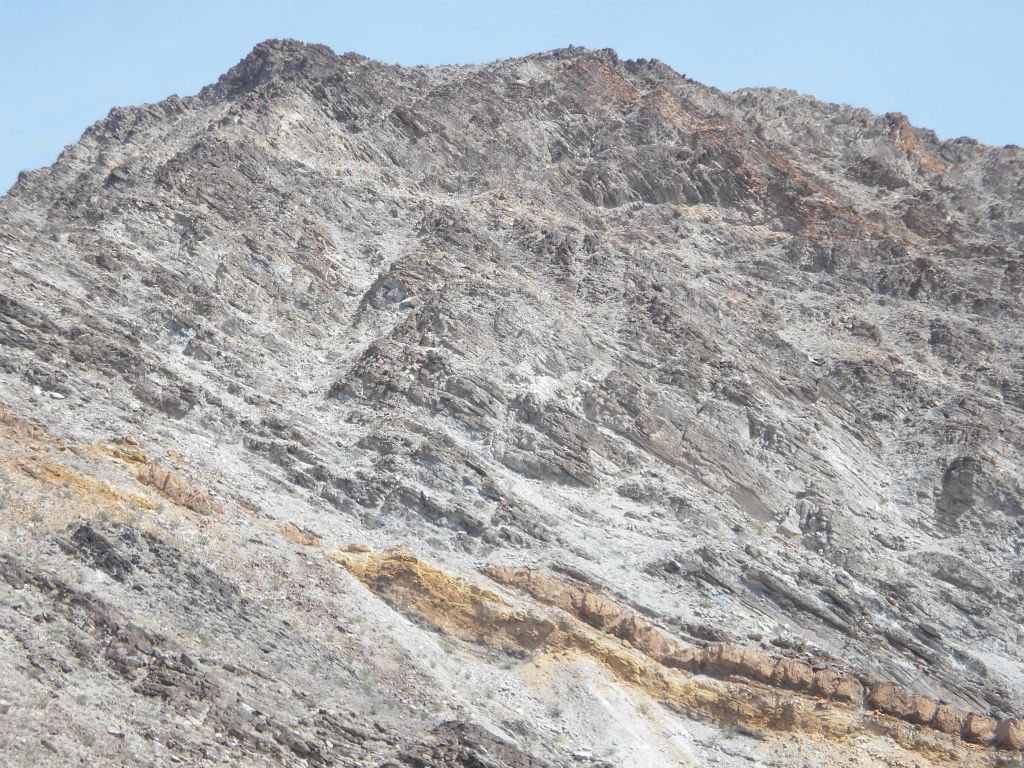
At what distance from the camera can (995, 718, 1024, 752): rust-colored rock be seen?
71.4 ft

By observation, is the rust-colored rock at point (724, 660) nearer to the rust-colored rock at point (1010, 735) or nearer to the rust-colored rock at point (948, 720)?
the rust-colored rock at point (948, 720)

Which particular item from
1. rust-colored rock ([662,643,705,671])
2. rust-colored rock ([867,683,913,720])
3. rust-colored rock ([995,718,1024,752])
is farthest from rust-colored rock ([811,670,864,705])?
rust-colored rock ([995,718,1024,752])

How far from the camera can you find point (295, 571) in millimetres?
20781

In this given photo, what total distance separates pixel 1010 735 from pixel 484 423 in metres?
14.8

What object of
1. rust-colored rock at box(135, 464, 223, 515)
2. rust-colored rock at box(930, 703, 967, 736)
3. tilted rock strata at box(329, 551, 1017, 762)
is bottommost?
tilted rock strata at box(329, 551, 1017, 762)

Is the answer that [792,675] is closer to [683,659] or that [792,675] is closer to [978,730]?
[683,659]

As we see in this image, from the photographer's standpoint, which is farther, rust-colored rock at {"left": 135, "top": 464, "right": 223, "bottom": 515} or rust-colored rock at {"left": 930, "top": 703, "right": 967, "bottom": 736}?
rust-colored rock at {"left": 930, "top": 703, "right": 967, "bottom": 736}

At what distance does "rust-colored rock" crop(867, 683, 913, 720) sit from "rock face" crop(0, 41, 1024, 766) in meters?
0.08

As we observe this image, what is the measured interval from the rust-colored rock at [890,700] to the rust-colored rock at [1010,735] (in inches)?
68.9

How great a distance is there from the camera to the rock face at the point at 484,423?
712 inches

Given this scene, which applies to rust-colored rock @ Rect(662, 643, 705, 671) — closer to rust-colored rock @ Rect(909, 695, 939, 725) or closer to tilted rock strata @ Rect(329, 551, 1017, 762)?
tilted rock strata @ Rect(329, 551, 1017, 762)

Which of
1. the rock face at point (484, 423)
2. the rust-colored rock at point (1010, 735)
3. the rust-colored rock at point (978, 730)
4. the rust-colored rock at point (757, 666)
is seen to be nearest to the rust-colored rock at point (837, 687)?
the rock face at point (484, 423)

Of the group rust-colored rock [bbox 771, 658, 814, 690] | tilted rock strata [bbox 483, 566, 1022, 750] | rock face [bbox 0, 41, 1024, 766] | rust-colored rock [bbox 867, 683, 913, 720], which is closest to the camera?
rock face [bbox 0, 41, 1024, 766]

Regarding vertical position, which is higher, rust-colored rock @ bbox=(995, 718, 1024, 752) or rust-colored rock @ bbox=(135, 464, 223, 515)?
rust-colored rock @ bbox=(995, 718, 1024, 752)
